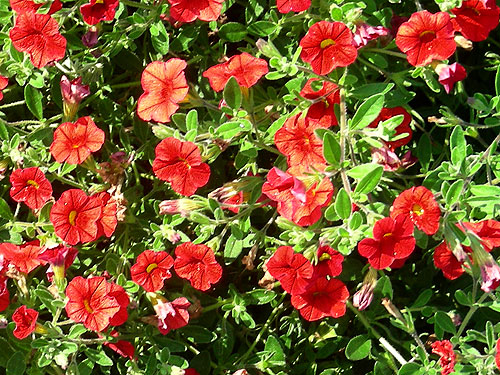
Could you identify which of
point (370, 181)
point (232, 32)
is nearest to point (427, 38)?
point (370, 181)

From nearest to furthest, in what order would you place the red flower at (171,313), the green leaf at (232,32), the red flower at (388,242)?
the red flower at (388,242) → the red flower at (171,313) → the green leaf at (232,32)

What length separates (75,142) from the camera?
165cm

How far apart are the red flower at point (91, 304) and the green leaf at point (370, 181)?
1.75ft

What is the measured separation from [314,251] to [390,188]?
328 mm

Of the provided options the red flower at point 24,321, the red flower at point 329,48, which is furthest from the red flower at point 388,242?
the red flower at point 24,321

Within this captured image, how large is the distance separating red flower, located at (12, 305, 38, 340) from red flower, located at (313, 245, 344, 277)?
573 millimetres

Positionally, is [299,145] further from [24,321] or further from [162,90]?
[24,321]

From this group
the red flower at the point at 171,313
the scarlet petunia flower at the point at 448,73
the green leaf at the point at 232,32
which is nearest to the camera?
the scarlet petunia flower at the point at 448,73

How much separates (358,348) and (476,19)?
2.40ft

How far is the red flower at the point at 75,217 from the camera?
1.59 meters

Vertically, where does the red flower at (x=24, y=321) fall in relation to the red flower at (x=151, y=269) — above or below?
below

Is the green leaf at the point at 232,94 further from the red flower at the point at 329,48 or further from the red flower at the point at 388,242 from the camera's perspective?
the red flower at the point at 388,242

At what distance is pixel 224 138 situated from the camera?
154 centimetres

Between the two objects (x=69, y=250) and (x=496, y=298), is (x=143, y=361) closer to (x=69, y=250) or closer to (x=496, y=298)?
(x=69, y=250)
